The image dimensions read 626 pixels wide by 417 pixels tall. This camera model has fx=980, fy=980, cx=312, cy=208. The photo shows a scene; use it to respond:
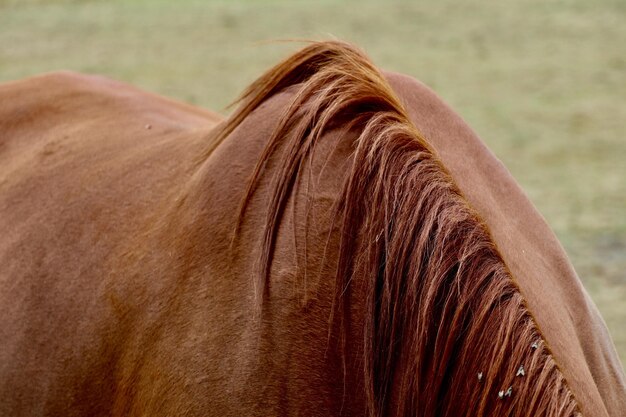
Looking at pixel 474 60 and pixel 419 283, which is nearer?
pixel 419 283

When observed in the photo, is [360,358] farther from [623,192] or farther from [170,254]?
[623,192]

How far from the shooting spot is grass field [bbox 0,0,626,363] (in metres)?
6.11

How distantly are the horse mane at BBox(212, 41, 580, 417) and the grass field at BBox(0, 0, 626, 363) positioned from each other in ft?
9.95

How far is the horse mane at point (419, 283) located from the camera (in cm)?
133

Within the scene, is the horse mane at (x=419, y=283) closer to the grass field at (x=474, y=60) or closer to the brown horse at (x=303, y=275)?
the brown horse at (x=303, y=275)

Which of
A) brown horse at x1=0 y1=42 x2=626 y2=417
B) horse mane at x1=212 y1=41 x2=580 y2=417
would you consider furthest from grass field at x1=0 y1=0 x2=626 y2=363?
horse mane at x1=212 y1=41 x2=580 y2=417

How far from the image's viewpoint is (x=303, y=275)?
151 centimetres

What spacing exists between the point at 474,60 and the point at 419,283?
8975 mm

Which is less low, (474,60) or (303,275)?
(474,60)

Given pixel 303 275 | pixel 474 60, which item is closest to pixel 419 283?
pixel 303 275

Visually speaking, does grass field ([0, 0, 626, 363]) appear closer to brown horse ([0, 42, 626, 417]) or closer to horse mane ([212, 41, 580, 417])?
brown horse ([0, 42, 626, 417])

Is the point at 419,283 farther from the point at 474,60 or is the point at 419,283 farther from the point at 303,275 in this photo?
the point at 474,60

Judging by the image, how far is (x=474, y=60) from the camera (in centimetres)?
1012

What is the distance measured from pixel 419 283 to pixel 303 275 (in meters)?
0.19
